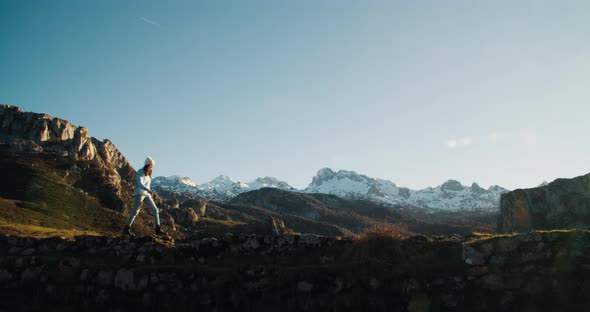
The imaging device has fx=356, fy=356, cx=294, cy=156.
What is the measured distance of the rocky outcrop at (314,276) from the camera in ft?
36.6

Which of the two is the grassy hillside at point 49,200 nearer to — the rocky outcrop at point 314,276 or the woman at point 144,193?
the woman at point 144,193

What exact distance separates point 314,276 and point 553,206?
123ft

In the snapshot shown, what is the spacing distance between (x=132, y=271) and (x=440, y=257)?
11.2m

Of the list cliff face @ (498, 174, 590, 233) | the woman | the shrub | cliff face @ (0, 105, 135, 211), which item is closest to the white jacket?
the woman

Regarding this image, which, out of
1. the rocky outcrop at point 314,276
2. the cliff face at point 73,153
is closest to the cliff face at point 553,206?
the rocky outcrop at point 314,276

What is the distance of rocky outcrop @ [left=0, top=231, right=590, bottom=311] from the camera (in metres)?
11.2

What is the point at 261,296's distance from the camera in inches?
466

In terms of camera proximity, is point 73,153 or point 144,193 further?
point 73,153

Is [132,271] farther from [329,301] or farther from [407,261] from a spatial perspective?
[407,261]

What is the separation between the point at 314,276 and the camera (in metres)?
12.2

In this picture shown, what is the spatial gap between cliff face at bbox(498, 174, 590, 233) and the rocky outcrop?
950 inches

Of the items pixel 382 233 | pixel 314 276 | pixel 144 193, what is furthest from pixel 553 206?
pixel 144 193

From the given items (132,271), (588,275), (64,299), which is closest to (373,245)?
(588,275)

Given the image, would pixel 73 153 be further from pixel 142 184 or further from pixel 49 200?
pixel 142 184
